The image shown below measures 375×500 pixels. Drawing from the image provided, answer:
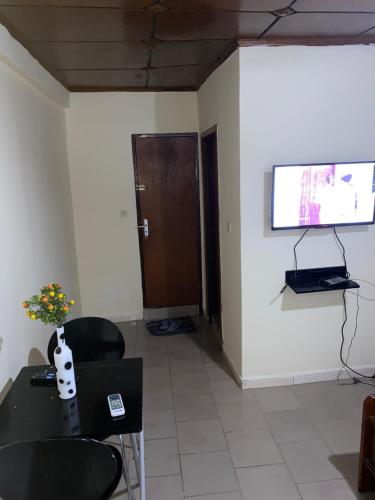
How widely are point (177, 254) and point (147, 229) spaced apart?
43 centimetres

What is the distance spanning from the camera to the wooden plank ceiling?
1.91 metres

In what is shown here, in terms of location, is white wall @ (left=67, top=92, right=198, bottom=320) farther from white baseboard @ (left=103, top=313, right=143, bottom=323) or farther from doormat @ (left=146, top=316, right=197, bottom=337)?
doormat @ (left=146, top=316, right=197, bottom=337)

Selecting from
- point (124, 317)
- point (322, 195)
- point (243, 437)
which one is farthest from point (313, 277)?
point (124, 317)

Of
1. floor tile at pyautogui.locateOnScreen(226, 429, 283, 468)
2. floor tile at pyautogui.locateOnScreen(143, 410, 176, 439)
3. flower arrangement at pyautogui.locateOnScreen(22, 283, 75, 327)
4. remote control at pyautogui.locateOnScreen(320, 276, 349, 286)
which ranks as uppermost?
flower arrangement at pyautogui.locateOnScreen(22, 283, 75, 327)

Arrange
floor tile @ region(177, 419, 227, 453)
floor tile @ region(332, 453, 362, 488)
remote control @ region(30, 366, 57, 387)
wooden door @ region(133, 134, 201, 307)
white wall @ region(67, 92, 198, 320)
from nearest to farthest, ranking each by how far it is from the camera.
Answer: remote control @ region(30, 366, 57, 387), floor tile @ region(332, 453, 362, 488), floor tile @ region(177, 419, 227, 453), white wall @ region(67, 92, 198, 320), wooden door @ region(133, 134, 201, 307)

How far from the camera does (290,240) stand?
2.89 m

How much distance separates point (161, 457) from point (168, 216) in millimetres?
2502

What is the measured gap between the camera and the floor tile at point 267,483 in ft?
6.88

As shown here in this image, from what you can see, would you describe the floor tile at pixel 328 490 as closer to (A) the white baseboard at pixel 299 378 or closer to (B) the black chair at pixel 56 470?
(A) the white baseboard at pixel 299 378

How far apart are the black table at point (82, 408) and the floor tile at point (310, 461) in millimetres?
901

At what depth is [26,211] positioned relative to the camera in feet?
8.48

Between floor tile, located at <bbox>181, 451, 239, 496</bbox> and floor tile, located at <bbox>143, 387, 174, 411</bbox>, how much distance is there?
541mm

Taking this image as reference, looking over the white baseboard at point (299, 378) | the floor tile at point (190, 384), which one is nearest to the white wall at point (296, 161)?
the white baseboard at point (299, 378)

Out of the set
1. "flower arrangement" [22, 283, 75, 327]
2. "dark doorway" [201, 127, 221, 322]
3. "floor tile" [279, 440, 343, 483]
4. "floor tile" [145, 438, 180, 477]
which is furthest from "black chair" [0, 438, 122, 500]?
"dark doorway" [201, 127, 221, 322]
